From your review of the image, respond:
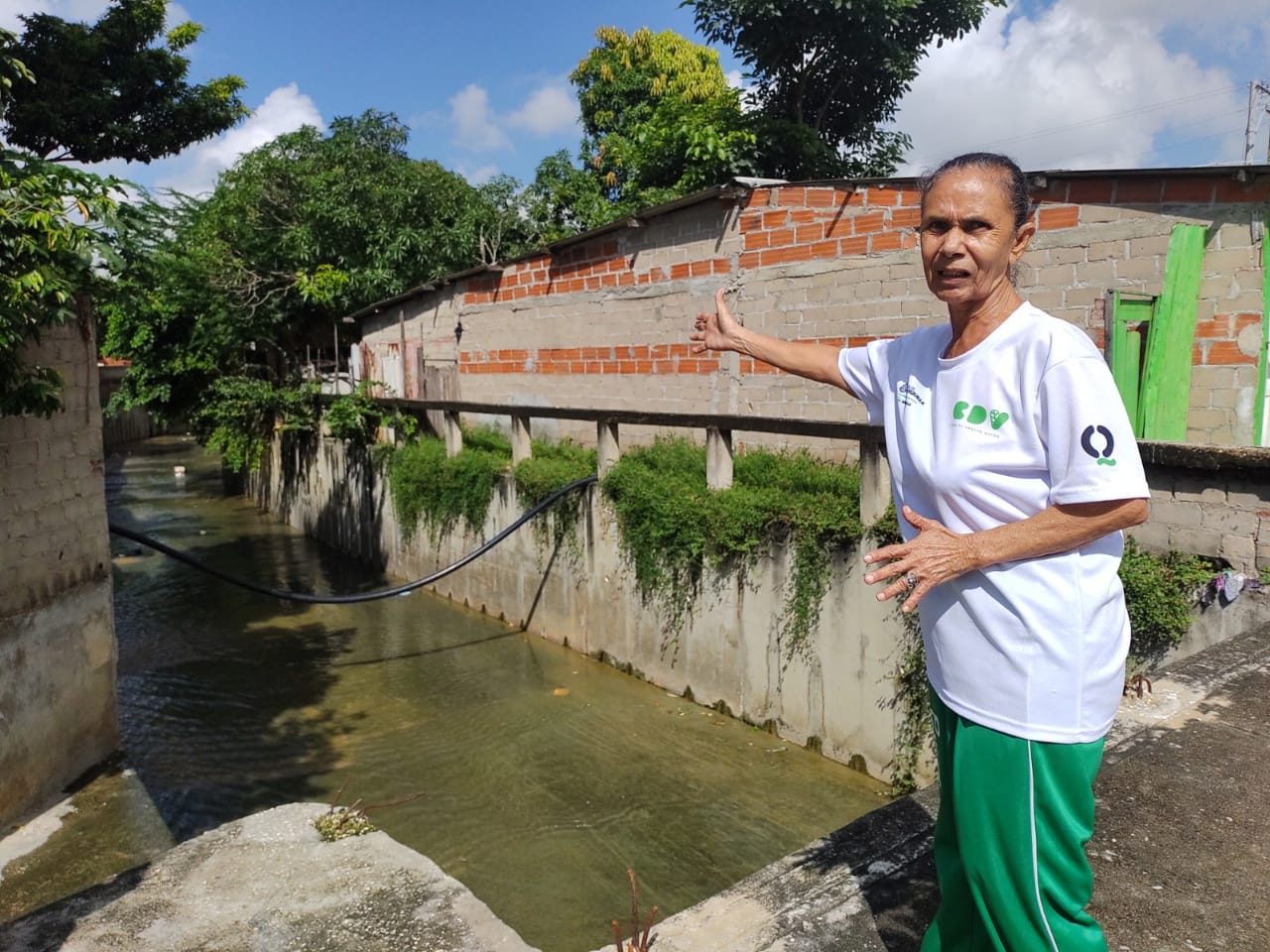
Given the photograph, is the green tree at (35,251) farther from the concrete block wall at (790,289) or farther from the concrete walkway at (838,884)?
the concrete block wall at (790,289)

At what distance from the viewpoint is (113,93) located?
1166 cm

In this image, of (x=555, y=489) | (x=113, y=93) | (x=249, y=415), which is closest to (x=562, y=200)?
(x=249, y=415)

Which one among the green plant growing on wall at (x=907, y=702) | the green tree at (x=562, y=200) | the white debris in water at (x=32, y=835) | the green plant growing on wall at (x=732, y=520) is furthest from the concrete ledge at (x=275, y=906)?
the green tree at (x=562, y=200)

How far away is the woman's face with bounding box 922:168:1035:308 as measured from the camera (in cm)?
166

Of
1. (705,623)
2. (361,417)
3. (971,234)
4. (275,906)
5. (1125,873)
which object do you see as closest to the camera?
(971,234)

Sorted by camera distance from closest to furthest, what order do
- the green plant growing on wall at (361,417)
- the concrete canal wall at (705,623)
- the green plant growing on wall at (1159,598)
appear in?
the green plant growing on wall at (1159,598) < the concrete canal wall at (705,623) < the green plant growing on wall at (361,417)

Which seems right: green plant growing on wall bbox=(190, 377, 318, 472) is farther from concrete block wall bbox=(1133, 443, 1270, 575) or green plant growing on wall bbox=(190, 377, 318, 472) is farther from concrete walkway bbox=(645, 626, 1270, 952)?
concrete walkway bbox=(645, 626, 1270, 952)

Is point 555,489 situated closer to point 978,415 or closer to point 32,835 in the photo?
point 32,835

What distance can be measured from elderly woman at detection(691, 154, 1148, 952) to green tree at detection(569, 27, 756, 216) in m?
14.2

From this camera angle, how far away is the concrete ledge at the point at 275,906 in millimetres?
2770

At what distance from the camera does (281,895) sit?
120 inches

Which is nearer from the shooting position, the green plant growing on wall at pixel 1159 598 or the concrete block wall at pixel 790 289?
the green plant growing on wall at pixel 1159 598

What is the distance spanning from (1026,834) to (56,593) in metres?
6.15

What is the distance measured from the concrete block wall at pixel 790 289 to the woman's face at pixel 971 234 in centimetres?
509
